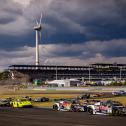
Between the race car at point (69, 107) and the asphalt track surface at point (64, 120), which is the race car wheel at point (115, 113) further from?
the race car at point (69, 107)

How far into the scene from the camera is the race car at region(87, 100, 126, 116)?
38344 millimetres

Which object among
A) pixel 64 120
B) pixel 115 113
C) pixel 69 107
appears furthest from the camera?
pixel 69 107

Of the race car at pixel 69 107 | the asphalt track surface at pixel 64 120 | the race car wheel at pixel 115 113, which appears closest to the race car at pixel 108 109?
the race car wheel at pixel 115 113

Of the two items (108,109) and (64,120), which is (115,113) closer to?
(108,109)

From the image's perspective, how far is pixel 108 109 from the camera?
39.5 m

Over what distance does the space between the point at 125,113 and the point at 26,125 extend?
12865 millimetres

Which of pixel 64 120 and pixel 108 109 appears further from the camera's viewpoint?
pixel 108 109

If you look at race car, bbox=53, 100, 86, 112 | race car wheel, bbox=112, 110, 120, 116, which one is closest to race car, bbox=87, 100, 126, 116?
race car wheel, bbox=112, 110, 120, 116

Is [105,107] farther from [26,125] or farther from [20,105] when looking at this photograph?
[20,105]

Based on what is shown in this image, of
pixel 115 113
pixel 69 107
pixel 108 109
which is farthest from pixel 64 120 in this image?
pixel 69 107

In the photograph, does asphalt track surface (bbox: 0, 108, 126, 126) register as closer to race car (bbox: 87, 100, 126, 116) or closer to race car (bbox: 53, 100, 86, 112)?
race car (bbox: 87, 100, 126, 116)

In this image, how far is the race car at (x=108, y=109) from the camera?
38344mm

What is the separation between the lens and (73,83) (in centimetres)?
19525

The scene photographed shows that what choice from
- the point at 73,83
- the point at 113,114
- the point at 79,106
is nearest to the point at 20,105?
the point at 79,106
